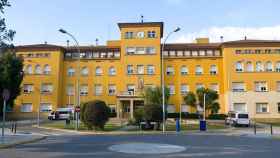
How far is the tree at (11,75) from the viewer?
48.9 m

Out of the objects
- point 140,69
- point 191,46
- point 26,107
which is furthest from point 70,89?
Result: point 191,46

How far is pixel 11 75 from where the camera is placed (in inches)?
1964

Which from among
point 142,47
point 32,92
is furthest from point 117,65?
point 32,92

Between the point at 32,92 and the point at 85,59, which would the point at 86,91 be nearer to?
the point at 85,59

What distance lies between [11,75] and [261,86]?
39585mm

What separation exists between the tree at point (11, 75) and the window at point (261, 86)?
3795 centimetres

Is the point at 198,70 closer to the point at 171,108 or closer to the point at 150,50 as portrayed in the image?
the point at 171,108

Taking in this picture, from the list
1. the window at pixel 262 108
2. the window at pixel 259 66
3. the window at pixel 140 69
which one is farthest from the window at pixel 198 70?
the window at pixel 262 108

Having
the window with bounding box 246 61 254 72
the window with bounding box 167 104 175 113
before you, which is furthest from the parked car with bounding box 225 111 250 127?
the window with bounding box 167 104 175 113

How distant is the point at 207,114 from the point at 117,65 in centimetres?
1797

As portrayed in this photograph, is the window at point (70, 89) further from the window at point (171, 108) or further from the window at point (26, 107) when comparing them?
the window at point (171, 108)

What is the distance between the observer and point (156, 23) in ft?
187

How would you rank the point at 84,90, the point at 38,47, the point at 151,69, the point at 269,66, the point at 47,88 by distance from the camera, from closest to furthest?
the point at 269,66 < the point at 151,69 < the point at 38,47 < the point at 47,88 < the point at 84,90

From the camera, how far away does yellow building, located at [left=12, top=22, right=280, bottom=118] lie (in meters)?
55.0
